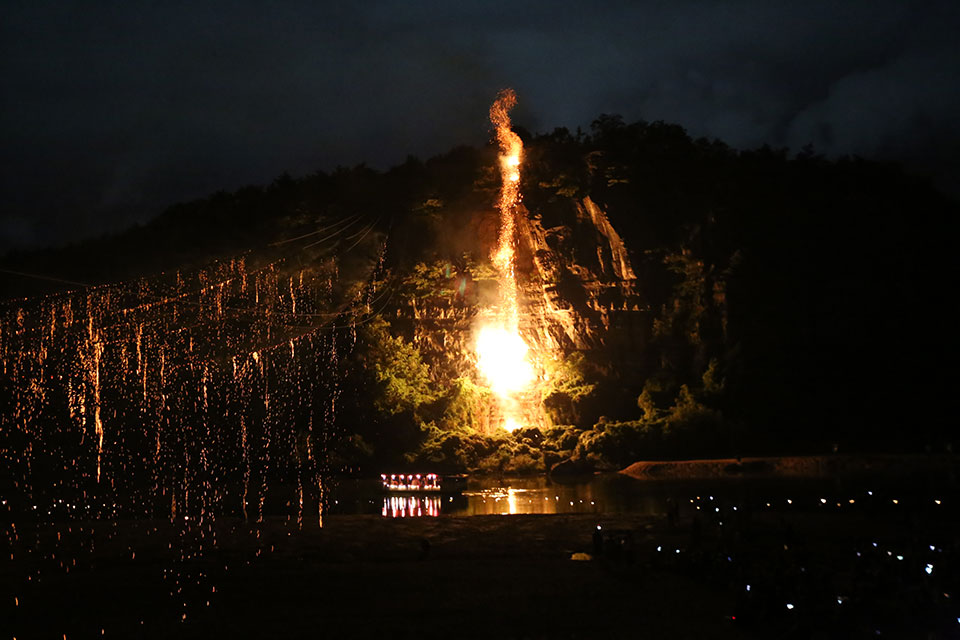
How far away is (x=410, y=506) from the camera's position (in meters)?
24.1

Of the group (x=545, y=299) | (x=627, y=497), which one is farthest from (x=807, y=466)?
(x=545, y=299)

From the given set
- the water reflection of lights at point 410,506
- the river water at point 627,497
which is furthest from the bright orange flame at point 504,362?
the water reflection of lights at point 410,506

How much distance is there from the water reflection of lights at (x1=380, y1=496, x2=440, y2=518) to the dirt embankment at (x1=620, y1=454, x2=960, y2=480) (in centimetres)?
906

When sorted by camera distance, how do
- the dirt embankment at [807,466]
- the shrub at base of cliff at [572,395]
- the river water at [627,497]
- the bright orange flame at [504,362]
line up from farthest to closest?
1. the bright orange flame at [504,362]
2. the shrub at base of cliff at [572,395]
3. the dirt embankment at [807,466]
4. the river water at [627,497]

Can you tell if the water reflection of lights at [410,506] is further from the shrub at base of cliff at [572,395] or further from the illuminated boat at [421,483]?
the shrub at base of cliff at [572,395]

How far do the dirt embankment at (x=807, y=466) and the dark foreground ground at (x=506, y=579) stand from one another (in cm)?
862

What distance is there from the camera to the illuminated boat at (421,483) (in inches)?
1150

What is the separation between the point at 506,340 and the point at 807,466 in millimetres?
16668

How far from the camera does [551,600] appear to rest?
11.5 m

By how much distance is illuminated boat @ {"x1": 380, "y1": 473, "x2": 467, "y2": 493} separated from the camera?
29203mm

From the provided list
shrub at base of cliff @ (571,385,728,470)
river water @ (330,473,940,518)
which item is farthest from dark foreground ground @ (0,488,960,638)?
shrub at base of cliff @ (571,385,728,470)

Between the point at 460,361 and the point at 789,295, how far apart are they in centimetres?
1717

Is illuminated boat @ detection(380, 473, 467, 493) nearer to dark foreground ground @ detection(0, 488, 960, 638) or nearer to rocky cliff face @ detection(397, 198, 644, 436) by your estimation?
rocky cliff face @ detection(397, 198, 644, 436)

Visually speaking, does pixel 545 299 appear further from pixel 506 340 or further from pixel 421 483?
pixel 421 483
